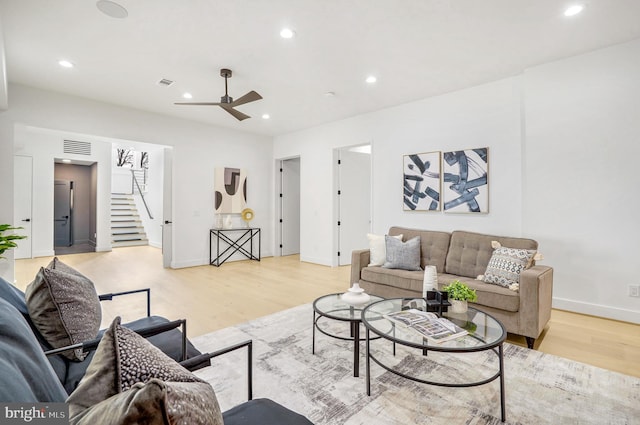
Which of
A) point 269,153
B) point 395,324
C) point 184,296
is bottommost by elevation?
point 184,296

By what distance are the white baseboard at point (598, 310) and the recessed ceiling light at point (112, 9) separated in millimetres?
5328

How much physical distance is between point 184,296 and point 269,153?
420 cm

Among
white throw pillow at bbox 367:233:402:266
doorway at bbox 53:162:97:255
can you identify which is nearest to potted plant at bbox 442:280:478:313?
white throw pillow at bbox 367:233:402:266

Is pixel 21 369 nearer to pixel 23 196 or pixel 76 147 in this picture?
pixel 23 196

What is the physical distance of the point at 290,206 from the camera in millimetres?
7652

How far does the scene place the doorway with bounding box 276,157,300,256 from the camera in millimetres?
Answer: 7473

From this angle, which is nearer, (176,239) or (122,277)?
(122,277)

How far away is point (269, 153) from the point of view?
739cm

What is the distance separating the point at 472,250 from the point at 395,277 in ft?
3.18

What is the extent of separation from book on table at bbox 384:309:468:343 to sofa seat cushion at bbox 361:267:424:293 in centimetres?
123

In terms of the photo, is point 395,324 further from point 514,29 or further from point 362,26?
point 514,29

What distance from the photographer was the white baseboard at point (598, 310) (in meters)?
3.17

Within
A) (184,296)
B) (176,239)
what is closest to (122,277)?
(176,239)

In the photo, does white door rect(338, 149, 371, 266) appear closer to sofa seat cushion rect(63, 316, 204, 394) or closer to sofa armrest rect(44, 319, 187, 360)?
sofa seat cushion rect(63, 316, 204, 394)
